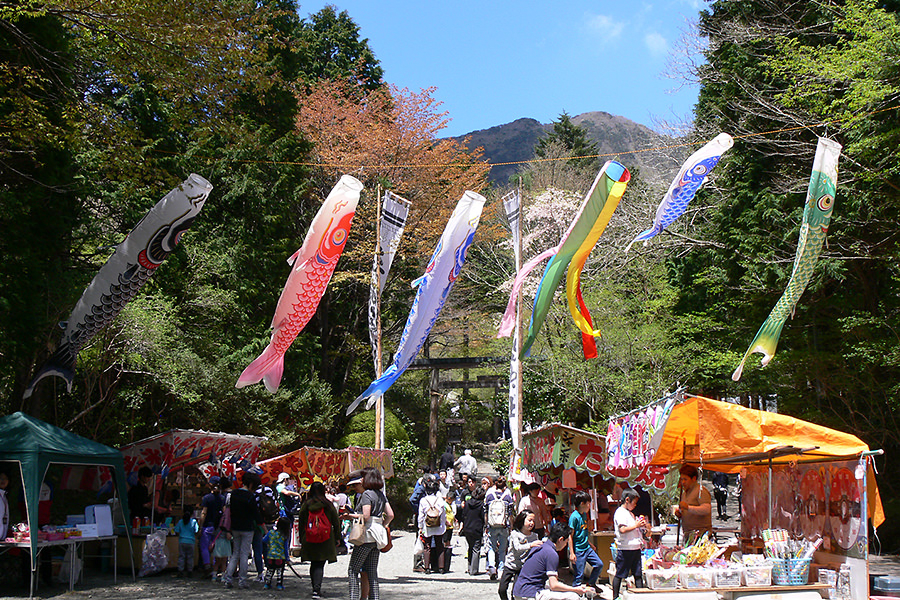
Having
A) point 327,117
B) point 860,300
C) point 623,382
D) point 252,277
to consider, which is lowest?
point 623,382

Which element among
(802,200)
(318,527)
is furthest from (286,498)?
(802,200)

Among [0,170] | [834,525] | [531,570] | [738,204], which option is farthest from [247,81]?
[738,204]

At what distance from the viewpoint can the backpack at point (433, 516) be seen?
13117 millimetres

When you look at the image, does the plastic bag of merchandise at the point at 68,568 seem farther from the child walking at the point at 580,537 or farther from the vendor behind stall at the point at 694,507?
the vendor behind stall at the point at 694,507

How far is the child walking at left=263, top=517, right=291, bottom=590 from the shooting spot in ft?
35.3

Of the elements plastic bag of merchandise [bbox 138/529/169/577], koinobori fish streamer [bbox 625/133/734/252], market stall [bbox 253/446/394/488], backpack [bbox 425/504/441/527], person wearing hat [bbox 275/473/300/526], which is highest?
koinobori fish streamer [bbox 625/133/734/252]

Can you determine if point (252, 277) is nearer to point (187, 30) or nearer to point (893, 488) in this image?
point (187, 30)

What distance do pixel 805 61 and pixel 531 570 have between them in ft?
42.1

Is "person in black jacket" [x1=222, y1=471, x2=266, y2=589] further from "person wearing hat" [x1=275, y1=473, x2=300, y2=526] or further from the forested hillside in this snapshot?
the forested hillside

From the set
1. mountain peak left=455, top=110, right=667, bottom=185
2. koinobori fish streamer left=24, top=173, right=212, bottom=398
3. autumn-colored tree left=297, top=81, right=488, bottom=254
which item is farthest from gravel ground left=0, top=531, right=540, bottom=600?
mountain peak left=455, top=110, right=667, bottom=185

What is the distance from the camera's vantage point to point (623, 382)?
2253 centimetres

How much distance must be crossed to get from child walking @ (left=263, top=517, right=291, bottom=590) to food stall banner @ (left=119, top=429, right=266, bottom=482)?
3564 millimetres

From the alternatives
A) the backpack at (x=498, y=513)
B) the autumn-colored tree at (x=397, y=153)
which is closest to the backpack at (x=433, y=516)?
the backpack at (x=498, y=513)

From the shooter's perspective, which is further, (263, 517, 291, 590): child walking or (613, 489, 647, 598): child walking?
(263, 517, 291, 590): child walking
